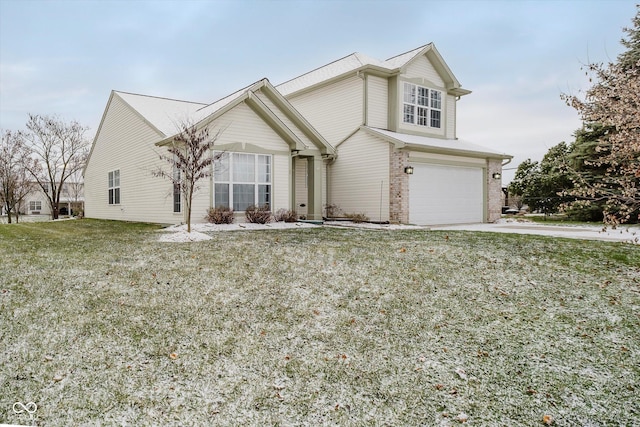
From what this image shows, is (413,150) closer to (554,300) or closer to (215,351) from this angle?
(554,300)

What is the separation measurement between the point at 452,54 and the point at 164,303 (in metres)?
18.9

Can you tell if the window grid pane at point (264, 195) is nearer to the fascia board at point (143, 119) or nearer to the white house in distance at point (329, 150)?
the white house in distance at point (329, 150)

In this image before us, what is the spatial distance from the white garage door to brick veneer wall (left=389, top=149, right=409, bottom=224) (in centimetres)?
53

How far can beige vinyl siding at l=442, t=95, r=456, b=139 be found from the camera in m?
19.2

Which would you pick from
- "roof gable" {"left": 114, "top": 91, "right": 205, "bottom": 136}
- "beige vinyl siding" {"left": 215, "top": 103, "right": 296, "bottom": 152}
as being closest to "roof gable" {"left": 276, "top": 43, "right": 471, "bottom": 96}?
"beige vinyl siding" {"left": 215, "top": 103, "right": 296, "bottom": 152}

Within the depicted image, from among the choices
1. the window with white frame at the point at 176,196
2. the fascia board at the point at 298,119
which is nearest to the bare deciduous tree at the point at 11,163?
the window with white frame at the point at 176,196

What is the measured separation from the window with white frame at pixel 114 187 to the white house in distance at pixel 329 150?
0.09 metres

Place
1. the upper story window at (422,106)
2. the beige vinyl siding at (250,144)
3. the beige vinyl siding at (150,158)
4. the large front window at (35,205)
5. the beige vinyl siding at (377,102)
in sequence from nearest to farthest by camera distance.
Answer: the beige vinyl siding at (250,144) → the beige vinyl siding at (150,158) → the beige vinyl siding at (377,102) → the upper story window at (422,106) → the large front window at (35,205)

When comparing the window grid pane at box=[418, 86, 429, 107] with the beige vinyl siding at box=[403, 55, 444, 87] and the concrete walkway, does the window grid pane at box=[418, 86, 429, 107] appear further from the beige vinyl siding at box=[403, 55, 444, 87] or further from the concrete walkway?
the concrete walkway

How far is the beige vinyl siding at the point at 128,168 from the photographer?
14.8 meters

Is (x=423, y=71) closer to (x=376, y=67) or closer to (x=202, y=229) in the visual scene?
(x=376, y=67)

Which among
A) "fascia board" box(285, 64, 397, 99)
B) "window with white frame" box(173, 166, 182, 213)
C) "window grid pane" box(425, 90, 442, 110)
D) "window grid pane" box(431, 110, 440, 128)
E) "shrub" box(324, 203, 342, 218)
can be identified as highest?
"fascia board" box(285, 64, 397, 99)

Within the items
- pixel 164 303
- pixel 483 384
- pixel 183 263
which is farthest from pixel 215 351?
pixel 183 263

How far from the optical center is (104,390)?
356cm
